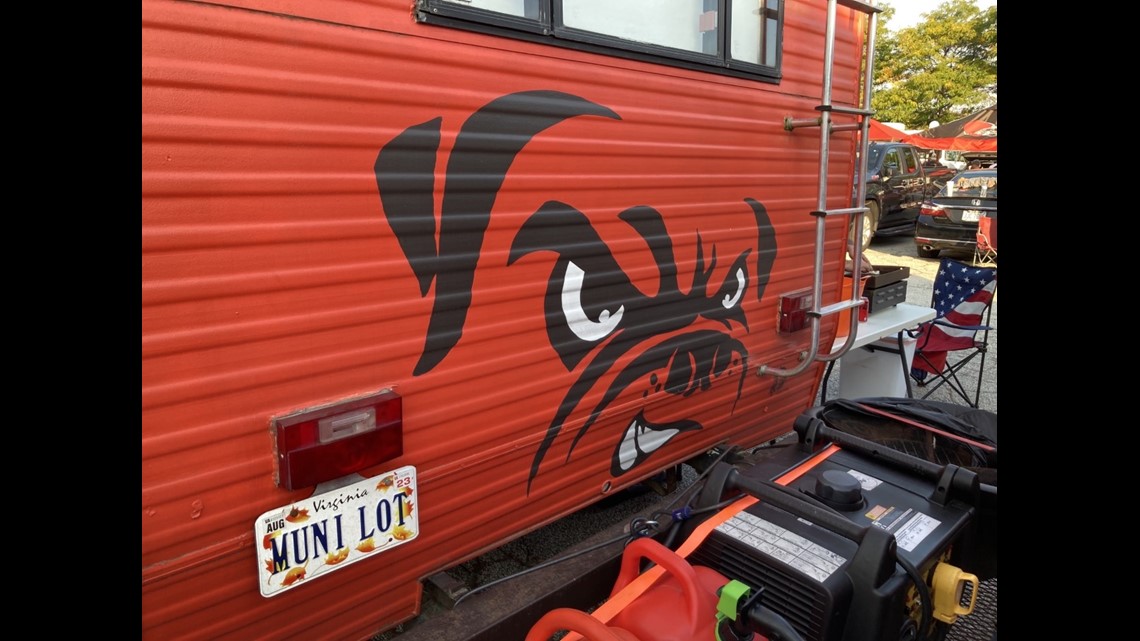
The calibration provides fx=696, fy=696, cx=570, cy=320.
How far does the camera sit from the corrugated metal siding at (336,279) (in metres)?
1.44

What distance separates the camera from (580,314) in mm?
2203

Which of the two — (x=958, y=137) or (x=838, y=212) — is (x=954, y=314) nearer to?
(x=838, y=212)

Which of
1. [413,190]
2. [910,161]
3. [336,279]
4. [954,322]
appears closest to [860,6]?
[413,190]

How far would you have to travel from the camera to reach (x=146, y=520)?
4.77 feet

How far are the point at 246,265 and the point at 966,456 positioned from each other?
9.16 ft

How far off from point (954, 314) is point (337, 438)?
4943 mm

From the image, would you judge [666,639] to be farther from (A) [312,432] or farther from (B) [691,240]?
(B) [691,240]

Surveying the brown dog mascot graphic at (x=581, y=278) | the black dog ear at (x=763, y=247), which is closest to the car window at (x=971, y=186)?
the black dog ear at (x=763, y=247)

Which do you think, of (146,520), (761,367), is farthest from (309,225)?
(761,367)

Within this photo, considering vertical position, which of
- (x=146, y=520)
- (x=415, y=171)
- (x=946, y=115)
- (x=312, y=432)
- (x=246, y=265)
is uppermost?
(x=946, y=115)

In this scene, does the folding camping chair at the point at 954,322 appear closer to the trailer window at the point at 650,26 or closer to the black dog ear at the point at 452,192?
the trailer window at the point at 650,26

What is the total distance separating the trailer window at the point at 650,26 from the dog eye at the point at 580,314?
0.69 meters

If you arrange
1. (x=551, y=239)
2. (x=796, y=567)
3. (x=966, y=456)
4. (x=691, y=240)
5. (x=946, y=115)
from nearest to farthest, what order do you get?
(x=796, y=567) → (x=551, y=239) → (x=691, y=240) → (x=966, y=456) → (x=946, y=115)

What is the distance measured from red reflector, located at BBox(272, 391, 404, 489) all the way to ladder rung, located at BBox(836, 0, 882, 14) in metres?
2.53
